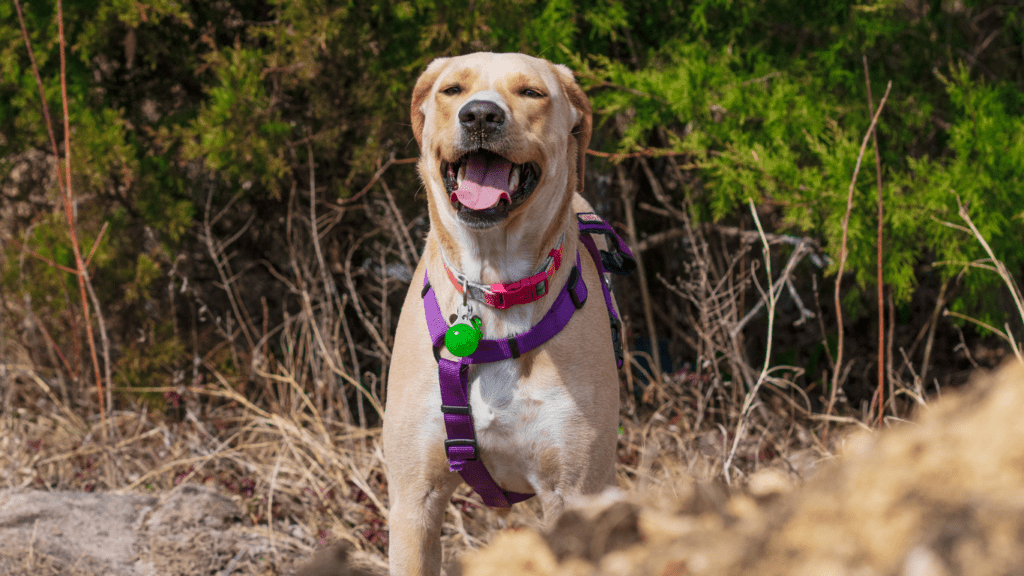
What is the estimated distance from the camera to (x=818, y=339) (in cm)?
544

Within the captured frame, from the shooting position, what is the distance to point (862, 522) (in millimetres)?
557

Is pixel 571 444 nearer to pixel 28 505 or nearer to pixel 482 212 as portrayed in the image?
pixel 482 212

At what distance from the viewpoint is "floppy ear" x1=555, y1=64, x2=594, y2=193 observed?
2668mm

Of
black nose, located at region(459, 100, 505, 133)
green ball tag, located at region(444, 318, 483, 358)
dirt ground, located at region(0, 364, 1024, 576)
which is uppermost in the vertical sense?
black nose, located at region(459, 100, 505, 133)

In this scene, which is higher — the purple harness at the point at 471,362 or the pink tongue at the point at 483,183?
the pink tongue at the point at 483,183

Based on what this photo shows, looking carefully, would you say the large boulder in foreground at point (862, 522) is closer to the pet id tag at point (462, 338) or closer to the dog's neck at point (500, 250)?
the pet id tag at point (462, 338)

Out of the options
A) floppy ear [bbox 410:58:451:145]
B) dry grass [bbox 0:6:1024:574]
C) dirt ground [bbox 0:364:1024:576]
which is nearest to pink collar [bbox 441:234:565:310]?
floppy ear [bbox 410:58:451:145]

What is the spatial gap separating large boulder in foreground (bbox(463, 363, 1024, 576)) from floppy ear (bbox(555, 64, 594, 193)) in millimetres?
2103

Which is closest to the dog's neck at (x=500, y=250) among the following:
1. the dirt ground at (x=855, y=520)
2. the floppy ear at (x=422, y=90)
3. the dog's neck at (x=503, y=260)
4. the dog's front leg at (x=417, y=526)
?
the dog's neck at (x=503, y=260)

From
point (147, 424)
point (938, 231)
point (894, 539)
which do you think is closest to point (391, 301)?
point (147, 424)

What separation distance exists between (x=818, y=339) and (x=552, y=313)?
368cm

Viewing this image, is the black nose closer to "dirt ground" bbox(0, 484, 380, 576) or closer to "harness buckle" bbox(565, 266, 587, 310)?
"harness buckle" bbox(565, 266, 587, 310)

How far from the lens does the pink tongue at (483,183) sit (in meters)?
2.25

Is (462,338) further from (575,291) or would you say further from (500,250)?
(575,291)
